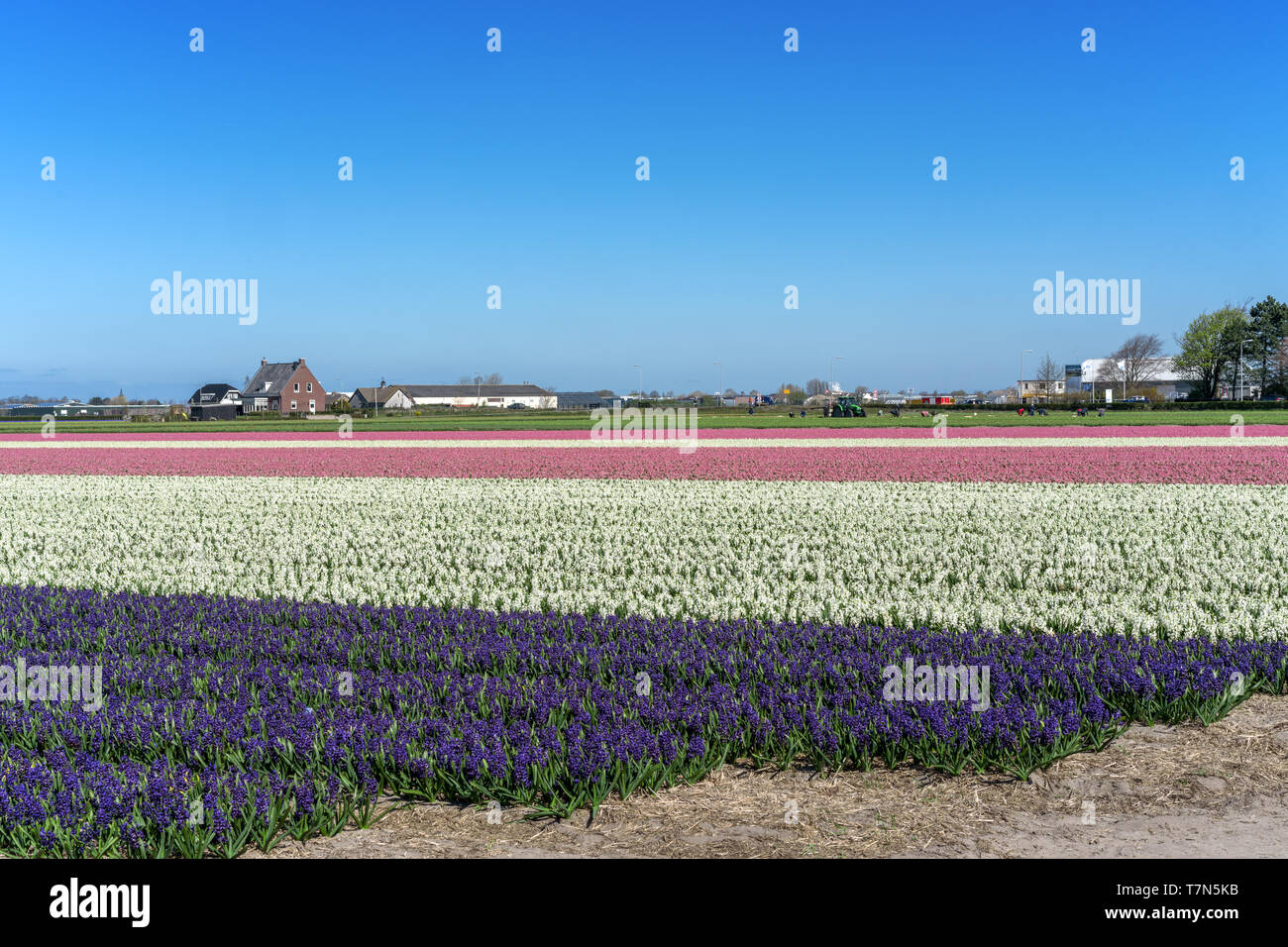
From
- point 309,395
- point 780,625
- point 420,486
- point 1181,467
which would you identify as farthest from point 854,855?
point 309,395

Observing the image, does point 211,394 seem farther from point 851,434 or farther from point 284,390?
point 851,434

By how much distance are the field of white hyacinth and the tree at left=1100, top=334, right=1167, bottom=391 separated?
10255 centimetres

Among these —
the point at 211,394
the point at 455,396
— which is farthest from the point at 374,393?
the point at 211,394

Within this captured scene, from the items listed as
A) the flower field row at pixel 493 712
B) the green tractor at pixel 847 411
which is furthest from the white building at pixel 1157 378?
the flower field row at pixel 493 712

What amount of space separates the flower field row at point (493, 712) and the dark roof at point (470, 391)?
164223 millimetres

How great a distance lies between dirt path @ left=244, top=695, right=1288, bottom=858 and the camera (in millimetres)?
4879

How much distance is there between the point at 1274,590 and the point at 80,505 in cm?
2062

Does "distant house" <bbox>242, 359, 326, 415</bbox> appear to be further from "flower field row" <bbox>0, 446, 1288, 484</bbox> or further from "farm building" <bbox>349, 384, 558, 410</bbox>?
"flower field row" <bbox>0, 446, 1288, 484</bbox>

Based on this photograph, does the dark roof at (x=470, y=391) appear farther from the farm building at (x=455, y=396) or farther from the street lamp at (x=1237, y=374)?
the street lamp at (x=1237, y=374)

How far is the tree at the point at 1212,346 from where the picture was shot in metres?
98.6

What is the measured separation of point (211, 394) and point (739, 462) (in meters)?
126

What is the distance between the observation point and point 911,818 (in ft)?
17.1

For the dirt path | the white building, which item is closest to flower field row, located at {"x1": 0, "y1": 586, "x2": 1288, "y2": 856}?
the dirt path

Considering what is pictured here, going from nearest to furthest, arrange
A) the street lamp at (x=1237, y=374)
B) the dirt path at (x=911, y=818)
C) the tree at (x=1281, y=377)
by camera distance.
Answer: the dirt path at (x=911, y=818) < the tree at (x=1281, y=377) < the street lamp at (x=1237, y=374)
